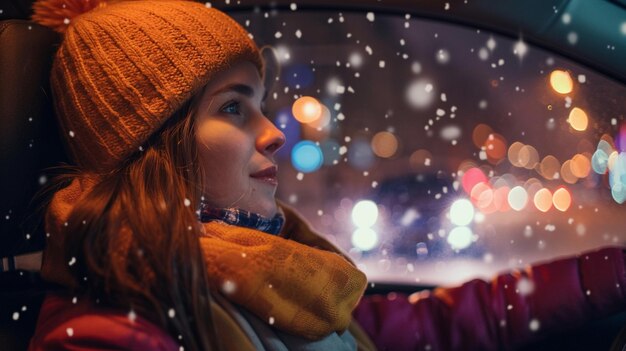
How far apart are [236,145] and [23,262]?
0.65m

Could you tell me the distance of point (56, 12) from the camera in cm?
159

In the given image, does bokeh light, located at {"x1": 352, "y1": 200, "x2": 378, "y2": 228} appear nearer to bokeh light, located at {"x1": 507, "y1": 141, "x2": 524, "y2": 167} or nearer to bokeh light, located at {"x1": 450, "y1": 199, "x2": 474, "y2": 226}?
bokeh light, located at {"x1": 450, "y1": 199, "x2": 474, "y2": 226}

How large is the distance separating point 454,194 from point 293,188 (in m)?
0.79

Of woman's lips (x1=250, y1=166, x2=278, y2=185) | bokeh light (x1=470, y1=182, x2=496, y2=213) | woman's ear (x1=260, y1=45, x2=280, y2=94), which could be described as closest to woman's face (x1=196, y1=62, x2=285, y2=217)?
woman's lips (x1=250, y1=166, x2=278, y2=185)

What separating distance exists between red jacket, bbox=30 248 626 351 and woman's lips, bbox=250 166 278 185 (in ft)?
2.08

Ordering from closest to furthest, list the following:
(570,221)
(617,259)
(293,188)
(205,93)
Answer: (205,93)
(617,259)
(570,221)
(293,188)

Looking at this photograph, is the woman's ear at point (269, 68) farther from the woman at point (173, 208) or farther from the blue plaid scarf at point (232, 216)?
the blue plaid scarf at point (232, 216)

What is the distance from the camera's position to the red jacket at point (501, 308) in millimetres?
1762

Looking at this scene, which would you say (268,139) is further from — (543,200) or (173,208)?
(543,200)

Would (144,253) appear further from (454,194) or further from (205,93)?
(454,194)

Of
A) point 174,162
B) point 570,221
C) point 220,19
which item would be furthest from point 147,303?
→ point 570,221

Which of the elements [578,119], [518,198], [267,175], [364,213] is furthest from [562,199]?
[267,175]

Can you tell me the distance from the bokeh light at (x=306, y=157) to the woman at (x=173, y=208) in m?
1.25

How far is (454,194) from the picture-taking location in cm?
305
